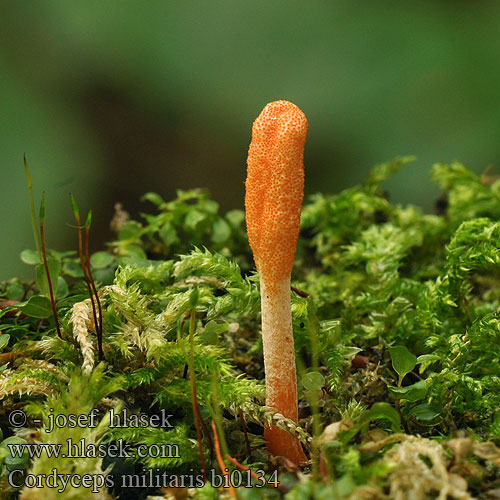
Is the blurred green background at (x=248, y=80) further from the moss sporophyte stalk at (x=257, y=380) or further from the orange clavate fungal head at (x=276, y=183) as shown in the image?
the orange clavate fungal head at (x=276, y=183)

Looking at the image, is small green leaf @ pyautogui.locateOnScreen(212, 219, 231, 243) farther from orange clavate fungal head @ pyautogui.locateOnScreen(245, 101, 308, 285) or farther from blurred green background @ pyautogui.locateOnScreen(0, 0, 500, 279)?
blurred green background @ pyautogui.locateOnScreen(0, 0, 500, 279)

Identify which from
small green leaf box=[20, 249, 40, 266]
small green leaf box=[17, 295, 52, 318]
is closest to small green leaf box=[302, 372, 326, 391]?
small green leaf box=[17, 295, 52, 318]

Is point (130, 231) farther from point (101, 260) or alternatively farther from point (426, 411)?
point (426, 411)

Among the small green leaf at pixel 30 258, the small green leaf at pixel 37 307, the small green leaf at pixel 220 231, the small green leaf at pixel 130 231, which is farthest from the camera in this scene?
the small green leaf at pixel 220 231

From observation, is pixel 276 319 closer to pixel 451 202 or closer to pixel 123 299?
pixel 123 299

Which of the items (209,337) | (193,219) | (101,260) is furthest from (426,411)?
(193,219)

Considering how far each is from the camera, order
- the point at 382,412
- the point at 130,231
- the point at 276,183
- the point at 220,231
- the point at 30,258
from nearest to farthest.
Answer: the point at 382,412, the point at 276,183, the point at 30,258, the point at 130,231, the point at 220,231

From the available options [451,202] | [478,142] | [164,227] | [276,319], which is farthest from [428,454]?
[478,142]

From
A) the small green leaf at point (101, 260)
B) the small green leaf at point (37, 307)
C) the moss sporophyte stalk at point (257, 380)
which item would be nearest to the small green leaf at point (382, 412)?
the moss sporophyte stalk at point (257, 380)
